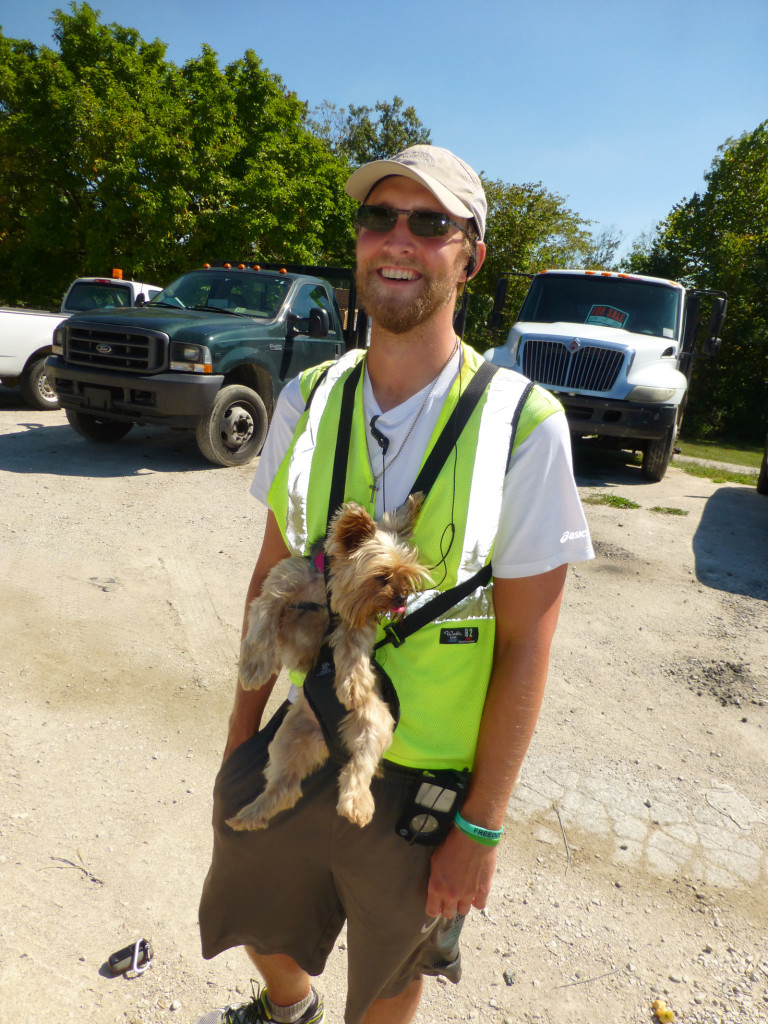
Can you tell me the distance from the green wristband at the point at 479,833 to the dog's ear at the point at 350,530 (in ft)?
2.17

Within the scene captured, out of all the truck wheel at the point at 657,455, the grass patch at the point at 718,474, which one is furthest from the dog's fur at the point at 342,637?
the grass patch at the point at 718,474

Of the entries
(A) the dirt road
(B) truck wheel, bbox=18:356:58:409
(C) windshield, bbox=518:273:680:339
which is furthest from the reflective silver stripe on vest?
(B) truck wheel, bbox=18:356:58:409

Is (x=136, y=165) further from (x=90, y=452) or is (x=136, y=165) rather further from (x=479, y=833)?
(x=479, y=833)

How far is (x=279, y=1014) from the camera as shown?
189 cm

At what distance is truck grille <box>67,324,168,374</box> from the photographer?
289 inches

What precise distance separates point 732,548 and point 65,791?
6.29 metres

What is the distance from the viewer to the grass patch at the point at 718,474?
419 inches

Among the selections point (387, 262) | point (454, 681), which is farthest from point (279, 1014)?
point (387, 262)

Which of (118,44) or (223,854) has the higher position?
(118,44)

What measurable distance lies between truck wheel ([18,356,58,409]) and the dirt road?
5.01 m

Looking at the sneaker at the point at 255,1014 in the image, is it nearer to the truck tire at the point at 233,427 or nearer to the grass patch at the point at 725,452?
the truck tire at the point at 233,427

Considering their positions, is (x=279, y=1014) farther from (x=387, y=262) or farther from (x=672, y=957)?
(x=387, y=262)

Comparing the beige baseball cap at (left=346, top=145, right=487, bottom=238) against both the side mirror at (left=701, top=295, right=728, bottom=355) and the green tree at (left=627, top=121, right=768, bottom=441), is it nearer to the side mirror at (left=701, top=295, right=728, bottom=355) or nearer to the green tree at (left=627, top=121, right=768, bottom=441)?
the side mirror at (left=701, top=295, right=728, bottom=355)

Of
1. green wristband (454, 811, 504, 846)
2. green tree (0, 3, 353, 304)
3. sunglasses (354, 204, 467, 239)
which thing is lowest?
green wristband (454, 811, 504, 846)
